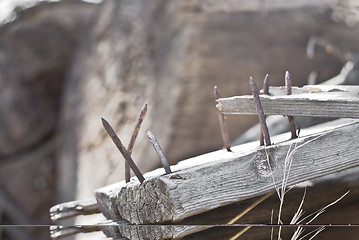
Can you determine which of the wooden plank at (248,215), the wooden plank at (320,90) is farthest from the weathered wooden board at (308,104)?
the wooden plank at (248,215)

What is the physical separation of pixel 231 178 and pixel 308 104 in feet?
1.11

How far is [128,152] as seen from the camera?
1.46 meters

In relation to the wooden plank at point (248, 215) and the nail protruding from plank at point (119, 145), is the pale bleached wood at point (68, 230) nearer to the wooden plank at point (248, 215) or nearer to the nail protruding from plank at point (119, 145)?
the wooden plank at point (248, 215)

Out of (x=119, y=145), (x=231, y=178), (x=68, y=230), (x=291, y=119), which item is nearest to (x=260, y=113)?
(x=291, y=119)

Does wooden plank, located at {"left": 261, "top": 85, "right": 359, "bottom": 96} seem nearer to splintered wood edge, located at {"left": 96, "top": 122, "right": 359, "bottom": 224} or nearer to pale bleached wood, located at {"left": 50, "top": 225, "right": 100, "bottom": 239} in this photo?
splintered wood edge, located at {"left": 96, "top": 122, "right": 359, "bottom": 224}

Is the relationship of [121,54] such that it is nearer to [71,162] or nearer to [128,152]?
[71,162]

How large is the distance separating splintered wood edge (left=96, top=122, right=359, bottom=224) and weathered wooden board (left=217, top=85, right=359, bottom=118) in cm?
6

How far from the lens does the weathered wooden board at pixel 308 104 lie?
1.43 meters

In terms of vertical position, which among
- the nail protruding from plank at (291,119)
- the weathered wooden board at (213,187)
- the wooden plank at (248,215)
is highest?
the nail protruding from plank at (291,119)

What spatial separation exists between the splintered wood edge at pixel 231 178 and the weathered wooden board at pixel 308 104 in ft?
0.18

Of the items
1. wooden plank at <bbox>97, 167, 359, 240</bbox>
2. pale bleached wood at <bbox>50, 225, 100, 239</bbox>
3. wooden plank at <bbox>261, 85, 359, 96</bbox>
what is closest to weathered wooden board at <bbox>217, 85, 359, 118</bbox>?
wooden plank at <bbox>261, 85, 359, 96</bbox>

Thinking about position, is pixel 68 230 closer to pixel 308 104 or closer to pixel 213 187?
pixel 213 187

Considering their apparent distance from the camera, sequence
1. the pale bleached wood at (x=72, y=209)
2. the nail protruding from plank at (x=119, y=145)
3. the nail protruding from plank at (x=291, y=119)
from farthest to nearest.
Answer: the pale bleached wood at (x=72, y=209) < the nail protruding from plank at (x=291, y=119) < the nail protruding from plank at (x=119, y=145)

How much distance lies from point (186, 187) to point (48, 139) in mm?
4273
